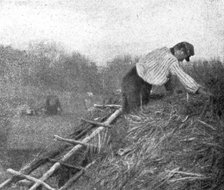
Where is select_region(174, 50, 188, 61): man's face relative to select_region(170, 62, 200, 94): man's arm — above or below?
above

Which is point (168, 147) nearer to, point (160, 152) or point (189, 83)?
point (160, 152)

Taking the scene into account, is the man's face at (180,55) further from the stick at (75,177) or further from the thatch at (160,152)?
the stick at (75,177)

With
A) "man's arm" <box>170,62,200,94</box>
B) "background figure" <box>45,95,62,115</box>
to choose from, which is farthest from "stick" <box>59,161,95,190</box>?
"background figure" <box>45,95,62,115</box>

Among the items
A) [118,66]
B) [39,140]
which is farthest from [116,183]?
[118,66]

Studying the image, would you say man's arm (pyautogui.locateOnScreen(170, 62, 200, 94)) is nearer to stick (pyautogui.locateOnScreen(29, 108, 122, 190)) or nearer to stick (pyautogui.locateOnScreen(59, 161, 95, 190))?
stick (pyautogui.locateOnScreen(29, 108, 122, 190))

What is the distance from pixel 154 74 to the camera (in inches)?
217

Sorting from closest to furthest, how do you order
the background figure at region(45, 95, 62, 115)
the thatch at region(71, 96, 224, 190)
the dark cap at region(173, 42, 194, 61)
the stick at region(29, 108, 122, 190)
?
1. the thatch at region(71, 96, 224, 190)
2. the stick at region(29, 108, 122, 190)
3. the dark cap at region(173, 42, 194, 61)
4. the background figure at region(45, 95, 62, 115)

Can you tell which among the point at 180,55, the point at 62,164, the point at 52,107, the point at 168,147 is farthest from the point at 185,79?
the point at 52,107

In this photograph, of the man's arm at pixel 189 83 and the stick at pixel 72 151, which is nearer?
the man's arm at pixel 189 83

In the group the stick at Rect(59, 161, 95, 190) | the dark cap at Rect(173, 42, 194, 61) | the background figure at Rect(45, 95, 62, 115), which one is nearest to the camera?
the stick at Rect(59, 161, 95, 190)

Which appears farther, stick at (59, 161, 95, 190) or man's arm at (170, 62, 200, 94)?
stick at (59, 161, 95, 190)

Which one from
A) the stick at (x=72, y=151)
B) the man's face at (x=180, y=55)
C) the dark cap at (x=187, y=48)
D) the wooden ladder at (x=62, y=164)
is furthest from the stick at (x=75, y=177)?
the dark cap at (x=187, y=48)

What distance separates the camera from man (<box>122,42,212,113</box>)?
505cm

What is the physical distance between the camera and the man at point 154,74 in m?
5.05
